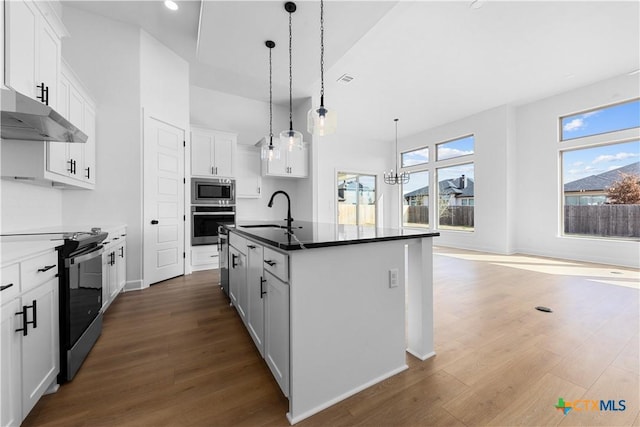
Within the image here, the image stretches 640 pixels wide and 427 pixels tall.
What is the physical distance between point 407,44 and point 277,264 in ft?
12.4

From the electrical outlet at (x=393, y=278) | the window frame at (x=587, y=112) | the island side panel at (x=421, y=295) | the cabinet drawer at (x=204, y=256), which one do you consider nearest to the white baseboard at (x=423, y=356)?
the island side panel at (x=421, y=295)

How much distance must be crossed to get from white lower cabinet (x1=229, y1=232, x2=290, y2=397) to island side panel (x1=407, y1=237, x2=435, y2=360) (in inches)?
38.2

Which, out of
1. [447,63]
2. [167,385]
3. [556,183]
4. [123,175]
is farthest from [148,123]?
[556,183]

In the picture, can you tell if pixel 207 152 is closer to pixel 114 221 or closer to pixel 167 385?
pixel 114 221

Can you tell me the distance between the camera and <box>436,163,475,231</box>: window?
677 centimetres

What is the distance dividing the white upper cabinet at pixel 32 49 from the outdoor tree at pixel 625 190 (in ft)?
27.3

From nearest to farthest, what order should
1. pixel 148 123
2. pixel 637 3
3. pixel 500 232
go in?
pixel 637 3, pixel 148 123, pixel 500 232

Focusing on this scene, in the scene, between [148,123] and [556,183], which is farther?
[556,183]

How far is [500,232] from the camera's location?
593 centimetres

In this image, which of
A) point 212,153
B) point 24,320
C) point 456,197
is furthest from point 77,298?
point 456,197

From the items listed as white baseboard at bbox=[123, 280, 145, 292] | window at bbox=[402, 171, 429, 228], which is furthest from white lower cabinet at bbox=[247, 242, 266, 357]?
window at bbox=[402, 171, 429, 228]

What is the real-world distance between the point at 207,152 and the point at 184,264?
194cm

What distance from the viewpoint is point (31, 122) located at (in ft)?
6.12

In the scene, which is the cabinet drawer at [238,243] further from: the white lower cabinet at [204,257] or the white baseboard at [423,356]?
the white lower cabinet at [204,257]
